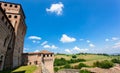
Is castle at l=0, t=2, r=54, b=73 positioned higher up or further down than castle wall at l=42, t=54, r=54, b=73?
higher up

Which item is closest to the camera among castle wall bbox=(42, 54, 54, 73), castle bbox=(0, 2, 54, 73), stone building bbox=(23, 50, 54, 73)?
castle bbox=(0, 2, 54, 73)

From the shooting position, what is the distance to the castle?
24.8 metres

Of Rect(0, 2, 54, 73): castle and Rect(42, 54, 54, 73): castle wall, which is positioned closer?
Rect(0, 2, 54, 73): castle

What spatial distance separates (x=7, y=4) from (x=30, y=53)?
49.2ft

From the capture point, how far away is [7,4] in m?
32.7

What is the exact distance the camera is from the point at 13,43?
29.9 m

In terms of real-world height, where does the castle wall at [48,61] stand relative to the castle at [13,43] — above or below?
below

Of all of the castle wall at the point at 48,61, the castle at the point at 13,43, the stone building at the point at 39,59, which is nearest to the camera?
the castle at the point at 13,43

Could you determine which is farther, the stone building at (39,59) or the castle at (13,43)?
the stone building at (39,59)

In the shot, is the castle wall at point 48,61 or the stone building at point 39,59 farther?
the castle wall at point 48,61

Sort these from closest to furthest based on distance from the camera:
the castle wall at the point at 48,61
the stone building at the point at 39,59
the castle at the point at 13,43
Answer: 1. the castle at the point at 13,43
2. the stone building at the point at 39,59
3. the castle wall at the point at 48,61

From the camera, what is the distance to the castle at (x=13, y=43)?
2478cm

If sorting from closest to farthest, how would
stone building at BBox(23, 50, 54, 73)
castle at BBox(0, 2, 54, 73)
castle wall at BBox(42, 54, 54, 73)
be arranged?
castle at BBox(0, 2, 54, 73) < stone building at BBox(23, 50, 54, 73) < castle wall at BBox(42, 54, 54, 73)

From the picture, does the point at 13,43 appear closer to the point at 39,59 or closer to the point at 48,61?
the point at 39,59
